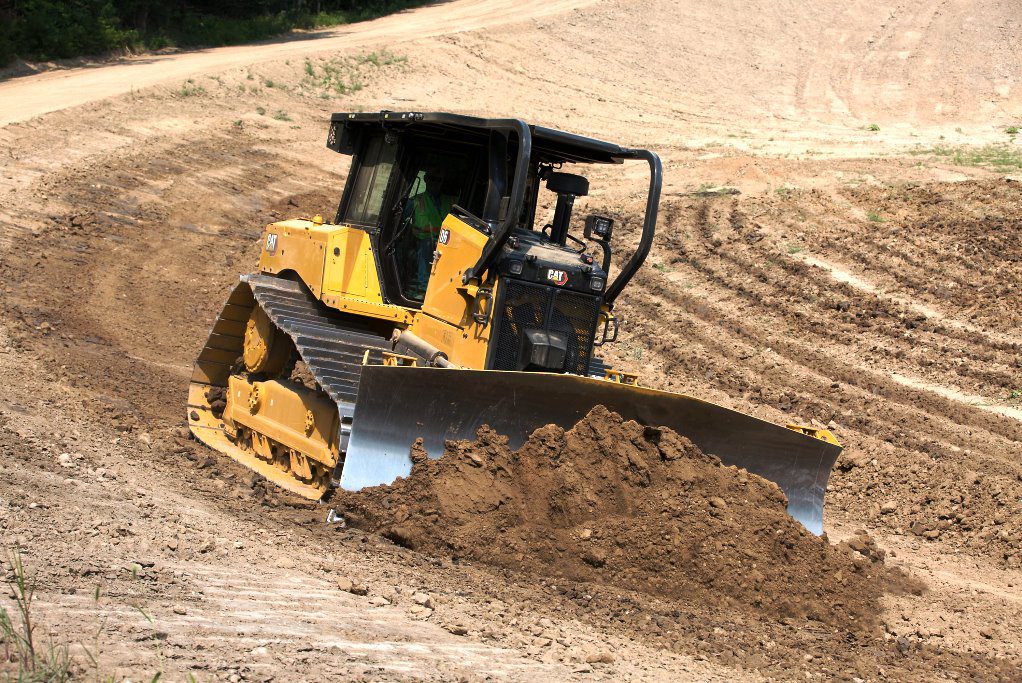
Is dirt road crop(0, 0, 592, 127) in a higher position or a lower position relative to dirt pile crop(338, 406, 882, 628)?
higher

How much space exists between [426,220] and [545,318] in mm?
1459

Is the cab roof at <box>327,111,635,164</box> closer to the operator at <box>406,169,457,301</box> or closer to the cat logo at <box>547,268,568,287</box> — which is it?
the operator at <box>406,169,457,301</box>

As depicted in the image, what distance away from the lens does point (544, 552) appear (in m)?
6.74

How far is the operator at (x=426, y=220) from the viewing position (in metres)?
8.59

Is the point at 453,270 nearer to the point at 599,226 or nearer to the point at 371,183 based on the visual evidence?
the point at 599,226

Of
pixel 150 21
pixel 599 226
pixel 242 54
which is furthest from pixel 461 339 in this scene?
pixel 150 21

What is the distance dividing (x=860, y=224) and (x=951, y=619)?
10.9 m

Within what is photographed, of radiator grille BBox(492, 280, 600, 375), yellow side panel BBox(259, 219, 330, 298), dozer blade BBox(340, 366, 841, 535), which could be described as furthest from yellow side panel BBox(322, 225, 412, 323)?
dozer blade BBox(340, 366, 841, 535)

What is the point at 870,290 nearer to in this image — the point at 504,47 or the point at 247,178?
the point at 247,178

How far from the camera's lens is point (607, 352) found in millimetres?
14172

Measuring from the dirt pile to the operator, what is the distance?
1.95m

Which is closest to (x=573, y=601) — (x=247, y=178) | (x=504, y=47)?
(x=247, y=178)

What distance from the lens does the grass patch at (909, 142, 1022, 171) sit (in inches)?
753

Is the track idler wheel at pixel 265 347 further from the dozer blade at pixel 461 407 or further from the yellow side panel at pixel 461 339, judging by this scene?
the dozer blade at pixel 461 407
